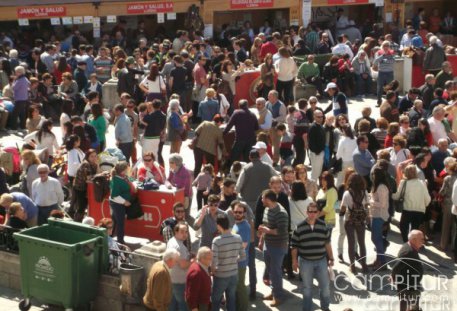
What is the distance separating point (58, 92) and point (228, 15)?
13.3 metres

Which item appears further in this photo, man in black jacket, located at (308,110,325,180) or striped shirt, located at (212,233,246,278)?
man in black jacket, located at (308,110,325,180)

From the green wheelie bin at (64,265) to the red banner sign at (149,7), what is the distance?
63.4 ft

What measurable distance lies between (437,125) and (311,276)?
6129 mm

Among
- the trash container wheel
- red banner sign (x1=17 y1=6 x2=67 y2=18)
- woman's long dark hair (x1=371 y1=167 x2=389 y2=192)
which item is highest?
red banner sign (x1=17 y1=6 x2=67 y2=18)

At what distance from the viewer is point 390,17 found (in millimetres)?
35188

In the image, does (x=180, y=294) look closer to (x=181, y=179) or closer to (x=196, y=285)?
(x=196, y=285)

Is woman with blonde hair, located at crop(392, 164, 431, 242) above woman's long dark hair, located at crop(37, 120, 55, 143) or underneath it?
underneath

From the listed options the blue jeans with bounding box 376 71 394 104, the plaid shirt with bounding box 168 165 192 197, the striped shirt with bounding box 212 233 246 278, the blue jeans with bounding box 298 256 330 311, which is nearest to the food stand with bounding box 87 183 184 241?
the plaid shirt with bounding box 168 165 192 197

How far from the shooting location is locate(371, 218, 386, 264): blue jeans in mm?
14000

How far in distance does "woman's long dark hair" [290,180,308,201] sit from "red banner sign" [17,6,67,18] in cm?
1900

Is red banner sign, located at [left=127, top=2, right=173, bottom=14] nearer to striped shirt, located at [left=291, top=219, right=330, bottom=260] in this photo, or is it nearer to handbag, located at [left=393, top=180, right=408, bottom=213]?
handbag, located at [left=393, top=180, right=408, bottom=213]

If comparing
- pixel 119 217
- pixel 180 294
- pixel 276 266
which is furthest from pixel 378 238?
pixel 119 217

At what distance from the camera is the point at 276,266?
42.4 feet

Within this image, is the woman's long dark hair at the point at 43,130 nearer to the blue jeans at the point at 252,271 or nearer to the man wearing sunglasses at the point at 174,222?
the man wearing sunglasses at the point at 174,222
